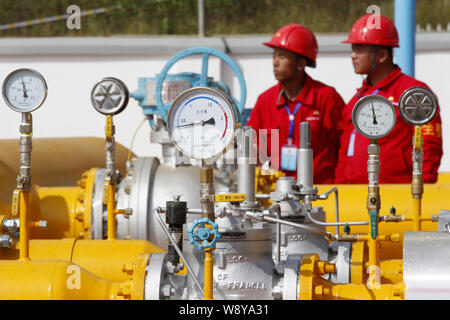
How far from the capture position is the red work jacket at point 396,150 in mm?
3598

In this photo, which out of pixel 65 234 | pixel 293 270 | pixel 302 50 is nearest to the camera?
pixel 293 270

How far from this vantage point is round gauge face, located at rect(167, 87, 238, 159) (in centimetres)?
213

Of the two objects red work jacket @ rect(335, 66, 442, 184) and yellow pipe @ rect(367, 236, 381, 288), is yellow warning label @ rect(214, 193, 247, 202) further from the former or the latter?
red work jacket @ rect(335, 66, 442, 184)

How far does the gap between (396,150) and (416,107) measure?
98 centimetres

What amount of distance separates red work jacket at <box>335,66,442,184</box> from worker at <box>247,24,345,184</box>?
0.81 feet

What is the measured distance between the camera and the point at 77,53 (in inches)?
269

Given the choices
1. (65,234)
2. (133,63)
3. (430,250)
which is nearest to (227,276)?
(430,250)

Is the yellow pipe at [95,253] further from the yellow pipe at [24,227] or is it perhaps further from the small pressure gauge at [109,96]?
the small pressure gauge at [109,96]

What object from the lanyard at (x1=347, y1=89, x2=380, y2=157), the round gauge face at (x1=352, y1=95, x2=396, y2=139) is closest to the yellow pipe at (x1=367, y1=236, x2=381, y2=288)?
the round gauge face at (x1=352, y1=95, x2=396, y2=139)

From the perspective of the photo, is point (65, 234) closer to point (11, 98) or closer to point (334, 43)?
point (11, 98)

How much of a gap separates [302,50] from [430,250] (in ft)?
7.91

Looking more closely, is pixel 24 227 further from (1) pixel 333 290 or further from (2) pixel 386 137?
(2) pixel 386 137

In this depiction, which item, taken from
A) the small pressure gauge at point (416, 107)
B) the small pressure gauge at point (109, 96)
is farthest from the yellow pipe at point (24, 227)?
the small pressure gauge at point (416, 107)

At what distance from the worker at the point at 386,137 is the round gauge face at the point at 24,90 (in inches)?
64.7
